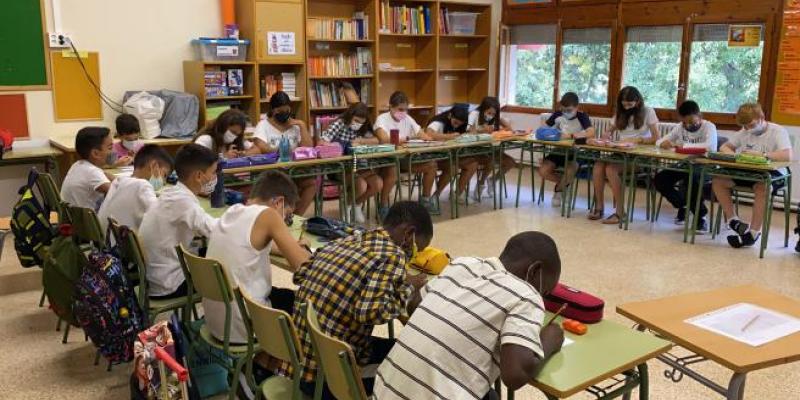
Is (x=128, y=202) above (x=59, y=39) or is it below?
below

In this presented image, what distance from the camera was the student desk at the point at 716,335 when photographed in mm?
1905

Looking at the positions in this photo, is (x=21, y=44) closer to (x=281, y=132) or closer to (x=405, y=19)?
(x=281, y=132)

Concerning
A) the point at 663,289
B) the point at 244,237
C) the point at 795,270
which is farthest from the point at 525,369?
the point at 795,270

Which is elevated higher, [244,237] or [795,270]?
[244,237]

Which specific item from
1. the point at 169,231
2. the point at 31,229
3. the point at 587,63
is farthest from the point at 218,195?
the point at 587,63

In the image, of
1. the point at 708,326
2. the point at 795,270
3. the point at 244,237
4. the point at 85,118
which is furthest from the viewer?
the point at 85,118

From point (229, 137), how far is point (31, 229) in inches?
69.0

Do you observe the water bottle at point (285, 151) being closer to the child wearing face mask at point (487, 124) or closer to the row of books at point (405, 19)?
the child wearing face mask at point (487, 124)

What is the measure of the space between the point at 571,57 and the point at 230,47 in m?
4.52

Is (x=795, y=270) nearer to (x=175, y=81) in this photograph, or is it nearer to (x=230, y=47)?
(x=230, y=47)

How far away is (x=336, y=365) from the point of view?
1.76 meters

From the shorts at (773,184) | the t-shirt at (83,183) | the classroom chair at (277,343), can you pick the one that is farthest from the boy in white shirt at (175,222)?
the shorts at (773,184)

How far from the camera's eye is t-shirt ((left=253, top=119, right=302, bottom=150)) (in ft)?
18.9

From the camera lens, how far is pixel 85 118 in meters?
6.20
